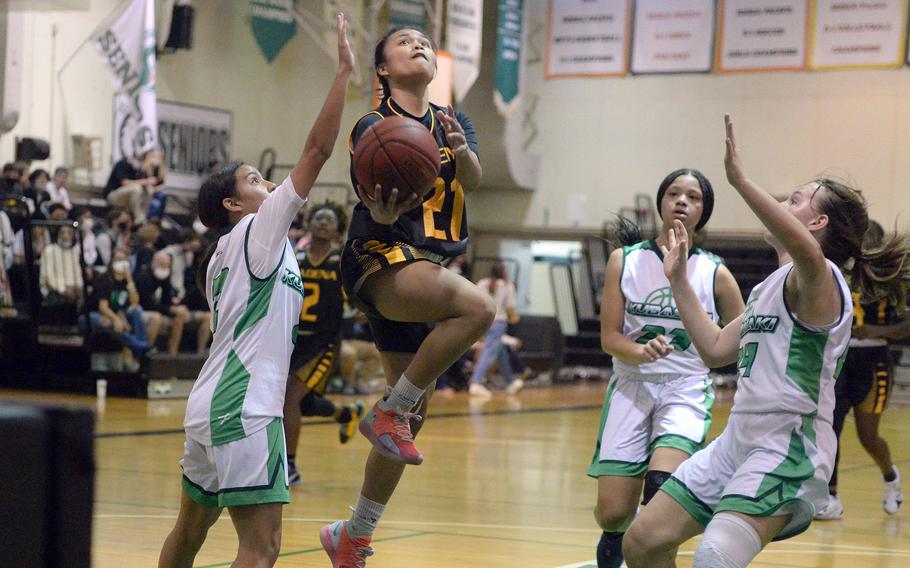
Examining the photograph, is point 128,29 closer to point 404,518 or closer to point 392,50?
point 404,518

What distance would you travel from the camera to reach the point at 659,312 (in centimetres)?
477

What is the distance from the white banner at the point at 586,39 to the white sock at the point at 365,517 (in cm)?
1494

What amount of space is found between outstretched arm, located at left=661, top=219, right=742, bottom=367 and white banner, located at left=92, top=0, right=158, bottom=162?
1185 centimetres

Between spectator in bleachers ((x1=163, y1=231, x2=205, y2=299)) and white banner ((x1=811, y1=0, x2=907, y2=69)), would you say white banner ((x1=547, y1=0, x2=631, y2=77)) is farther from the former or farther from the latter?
spectator in bleachers ((x1=163, y1=231, x2=205, y2=299))

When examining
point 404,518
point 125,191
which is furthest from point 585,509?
point 125,191

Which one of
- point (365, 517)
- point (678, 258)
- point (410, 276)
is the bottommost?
point (365, 517)

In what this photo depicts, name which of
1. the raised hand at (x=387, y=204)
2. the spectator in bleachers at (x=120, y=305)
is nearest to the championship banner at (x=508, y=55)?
the spectator in bleachers at (x=120, y=305)

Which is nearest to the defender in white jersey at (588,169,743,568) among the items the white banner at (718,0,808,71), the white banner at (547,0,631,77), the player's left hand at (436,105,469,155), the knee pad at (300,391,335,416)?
the player's left hand at (436,105,469,155)

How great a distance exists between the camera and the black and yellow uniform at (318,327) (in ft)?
24.5

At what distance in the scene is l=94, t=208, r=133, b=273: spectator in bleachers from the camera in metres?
12.4

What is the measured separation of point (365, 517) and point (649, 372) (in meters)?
1.18

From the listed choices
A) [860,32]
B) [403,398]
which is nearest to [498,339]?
[860,32]

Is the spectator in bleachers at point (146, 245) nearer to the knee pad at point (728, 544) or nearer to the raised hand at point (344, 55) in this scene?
the raised hand at point (344, 55)

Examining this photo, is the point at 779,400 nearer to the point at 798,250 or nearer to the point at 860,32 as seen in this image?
the point at 798,250
